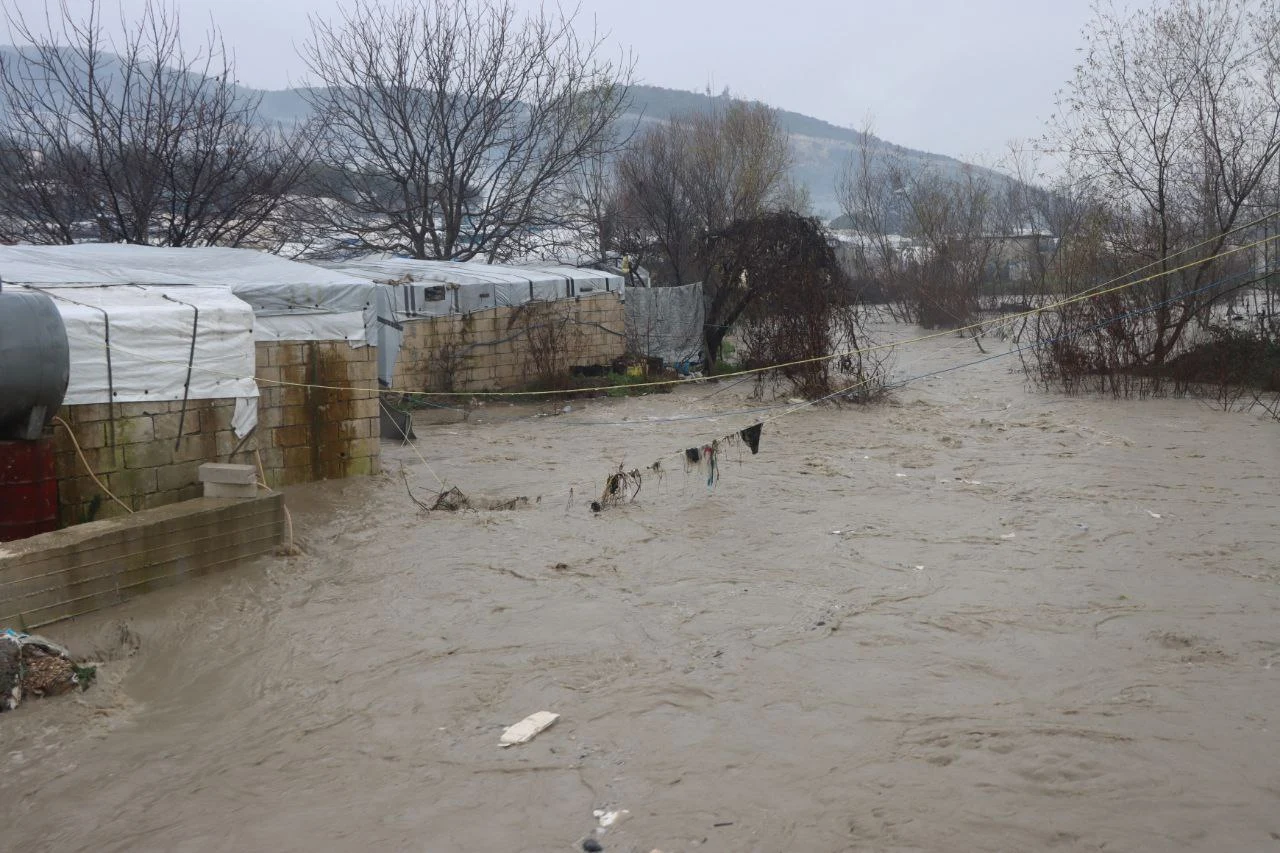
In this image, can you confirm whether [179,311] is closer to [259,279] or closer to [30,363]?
[30,363]

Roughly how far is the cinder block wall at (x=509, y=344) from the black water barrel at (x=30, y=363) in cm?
909

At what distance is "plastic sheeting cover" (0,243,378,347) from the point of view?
8.48 m

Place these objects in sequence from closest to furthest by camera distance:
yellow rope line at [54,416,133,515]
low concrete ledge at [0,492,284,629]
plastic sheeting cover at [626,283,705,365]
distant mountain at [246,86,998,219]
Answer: low concrete ledge at [0,492,284,629], yellow rope line at [54,416,133,515], plastic sheeting cover at [626,283,705,365], distant mountain at [246,86,998,219]

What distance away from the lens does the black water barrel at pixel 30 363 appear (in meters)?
5.75

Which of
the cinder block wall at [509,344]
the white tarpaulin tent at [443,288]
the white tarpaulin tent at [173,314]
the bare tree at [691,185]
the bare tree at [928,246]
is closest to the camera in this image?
the white tarpaulin tent at [173,314]

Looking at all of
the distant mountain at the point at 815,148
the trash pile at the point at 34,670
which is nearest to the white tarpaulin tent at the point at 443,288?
the trash pile at the point at 34,670

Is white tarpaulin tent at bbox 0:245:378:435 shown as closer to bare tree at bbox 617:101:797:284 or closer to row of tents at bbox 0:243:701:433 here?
row of tents at bbox 0:243:701:433

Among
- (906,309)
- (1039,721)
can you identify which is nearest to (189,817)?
(1039,721)

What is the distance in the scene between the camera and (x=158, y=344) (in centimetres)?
705

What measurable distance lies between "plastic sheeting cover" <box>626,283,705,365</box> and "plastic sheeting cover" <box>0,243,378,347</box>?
9.35m

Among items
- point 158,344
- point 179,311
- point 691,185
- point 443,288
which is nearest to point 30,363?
point 158,344

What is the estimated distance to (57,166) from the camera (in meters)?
13.0

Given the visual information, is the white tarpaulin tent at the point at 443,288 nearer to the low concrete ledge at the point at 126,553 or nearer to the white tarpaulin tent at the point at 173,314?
the white tarpaulin tent at the point at 173,314

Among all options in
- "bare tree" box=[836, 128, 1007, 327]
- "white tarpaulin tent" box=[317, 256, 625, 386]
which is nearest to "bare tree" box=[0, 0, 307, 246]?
"white tarpaulin tent" box=[317, 256, 625, 386]
